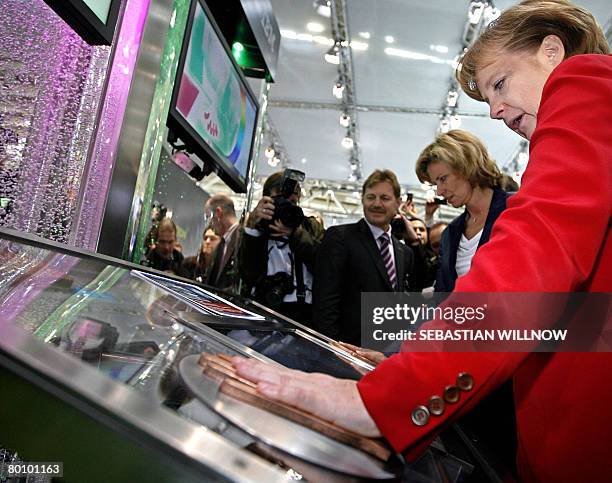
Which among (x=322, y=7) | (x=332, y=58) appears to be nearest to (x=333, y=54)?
(x=332, y=58)

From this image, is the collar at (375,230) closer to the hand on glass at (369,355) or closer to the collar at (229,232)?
the collar at (229,232)

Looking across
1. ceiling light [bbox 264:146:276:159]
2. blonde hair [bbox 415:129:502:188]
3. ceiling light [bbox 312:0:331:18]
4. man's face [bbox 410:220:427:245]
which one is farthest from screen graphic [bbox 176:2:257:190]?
ceiling light [bbox 264:146:276:159]

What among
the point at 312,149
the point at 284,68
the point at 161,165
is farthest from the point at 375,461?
the point at 312,149

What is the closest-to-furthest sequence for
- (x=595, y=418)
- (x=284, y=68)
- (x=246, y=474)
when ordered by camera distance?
(x=246, y=474) < (x=595, y=418) < (x=284, y=68)

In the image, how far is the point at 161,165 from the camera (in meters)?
1.62

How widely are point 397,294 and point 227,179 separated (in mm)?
961

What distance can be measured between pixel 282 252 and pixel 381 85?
461cm

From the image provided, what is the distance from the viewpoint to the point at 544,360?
0.57 m

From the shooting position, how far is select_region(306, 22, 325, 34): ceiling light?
5273 millimetres

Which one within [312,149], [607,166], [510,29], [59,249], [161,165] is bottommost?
[59,249]

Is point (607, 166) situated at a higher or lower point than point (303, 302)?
higher

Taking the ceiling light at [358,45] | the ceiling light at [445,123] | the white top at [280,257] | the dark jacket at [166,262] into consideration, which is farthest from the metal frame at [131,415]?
the ceiling light at [445,123]

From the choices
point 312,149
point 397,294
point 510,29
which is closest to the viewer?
point 510,29

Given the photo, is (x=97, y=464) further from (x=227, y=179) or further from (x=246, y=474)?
(x=227, y=179)
